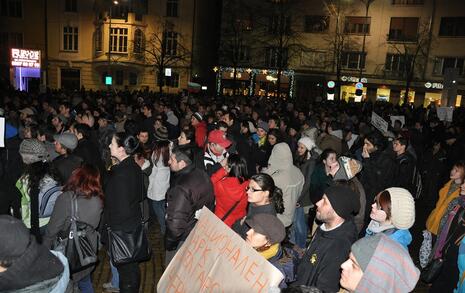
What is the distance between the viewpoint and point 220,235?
285 cm

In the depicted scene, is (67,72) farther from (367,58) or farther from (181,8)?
(367,58)

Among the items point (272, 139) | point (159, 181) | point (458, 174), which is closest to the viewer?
point (458, 174)

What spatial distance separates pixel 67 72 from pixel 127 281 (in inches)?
1587

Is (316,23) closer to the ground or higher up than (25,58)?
higher up

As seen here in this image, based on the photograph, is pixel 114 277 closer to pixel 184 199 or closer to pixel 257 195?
pixel 184 199

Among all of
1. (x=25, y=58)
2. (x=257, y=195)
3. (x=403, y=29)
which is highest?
(x=403, y=29)

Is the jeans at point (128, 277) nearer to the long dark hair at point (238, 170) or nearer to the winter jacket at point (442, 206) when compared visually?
the long dark hair at point (238, 170)

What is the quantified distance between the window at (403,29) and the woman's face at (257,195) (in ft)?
136

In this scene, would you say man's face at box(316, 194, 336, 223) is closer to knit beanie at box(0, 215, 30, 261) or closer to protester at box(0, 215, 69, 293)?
protester at box(0, 215, 69, 293)

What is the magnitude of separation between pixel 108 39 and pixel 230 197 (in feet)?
126

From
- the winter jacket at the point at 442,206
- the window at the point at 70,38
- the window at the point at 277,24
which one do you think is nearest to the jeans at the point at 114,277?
the winter jacket at the point at 442,206

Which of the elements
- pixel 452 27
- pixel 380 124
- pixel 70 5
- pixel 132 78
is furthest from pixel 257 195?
pixel 452 27

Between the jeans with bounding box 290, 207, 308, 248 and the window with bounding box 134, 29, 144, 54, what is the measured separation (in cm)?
3635

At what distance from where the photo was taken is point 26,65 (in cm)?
2638
